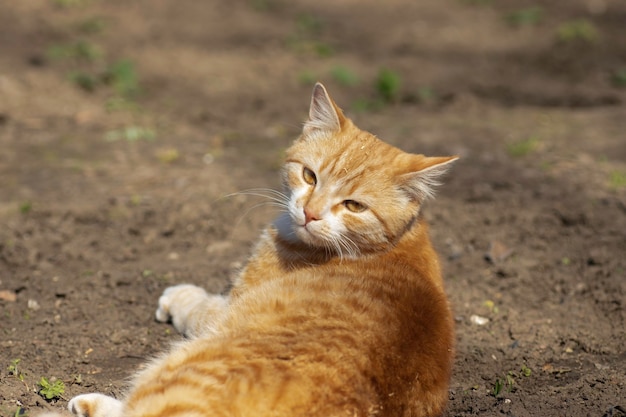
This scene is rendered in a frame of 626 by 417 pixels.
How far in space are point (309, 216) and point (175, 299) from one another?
3.67ft

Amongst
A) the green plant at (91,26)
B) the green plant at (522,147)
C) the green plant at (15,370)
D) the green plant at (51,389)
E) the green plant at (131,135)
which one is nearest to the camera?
the green plant at (51,389)

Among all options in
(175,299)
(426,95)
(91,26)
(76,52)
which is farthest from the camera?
(91,26)

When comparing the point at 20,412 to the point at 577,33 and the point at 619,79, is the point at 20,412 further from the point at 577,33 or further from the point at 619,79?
the point at 577,33

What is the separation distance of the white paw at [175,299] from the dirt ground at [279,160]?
0.09 meters

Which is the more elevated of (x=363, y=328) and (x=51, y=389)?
(x=363, y=328)

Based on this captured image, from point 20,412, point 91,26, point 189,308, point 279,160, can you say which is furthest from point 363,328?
point 91,26

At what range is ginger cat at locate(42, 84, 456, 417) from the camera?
2715mm

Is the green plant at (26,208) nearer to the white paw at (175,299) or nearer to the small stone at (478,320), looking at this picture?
the white paw at (175,299)

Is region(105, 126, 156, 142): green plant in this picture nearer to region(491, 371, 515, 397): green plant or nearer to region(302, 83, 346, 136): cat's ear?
region(302, 83, 346, 136): cat's ear

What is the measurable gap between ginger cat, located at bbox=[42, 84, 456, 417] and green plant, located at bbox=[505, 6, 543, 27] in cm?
813

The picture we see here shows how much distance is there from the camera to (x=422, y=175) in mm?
3795

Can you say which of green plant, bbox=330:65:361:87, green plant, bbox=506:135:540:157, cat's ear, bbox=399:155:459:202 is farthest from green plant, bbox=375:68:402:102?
cat's ear, bbox=399:155:459:202

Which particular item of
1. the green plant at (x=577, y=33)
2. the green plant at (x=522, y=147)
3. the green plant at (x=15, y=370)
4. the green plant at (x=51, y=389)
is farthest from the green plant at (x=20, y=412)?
the green plant at (x=577, y=33)

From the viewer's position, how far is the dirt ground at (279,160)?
4203 mm
